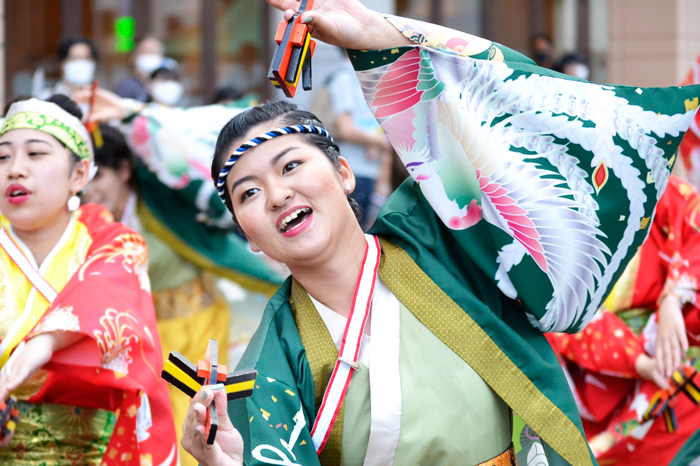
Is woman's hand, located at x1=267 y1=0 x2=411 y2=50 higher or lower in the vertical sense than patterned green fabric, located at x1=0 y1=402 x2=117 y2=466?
higher

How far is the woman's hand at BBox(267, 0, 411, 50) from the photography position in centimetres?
151

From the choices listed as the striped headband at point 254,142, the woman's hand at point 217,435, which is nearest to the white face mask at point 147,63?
the striped headband at point 254,142

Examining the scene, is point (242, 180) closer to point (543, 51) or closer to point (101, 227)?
point (101, 227)

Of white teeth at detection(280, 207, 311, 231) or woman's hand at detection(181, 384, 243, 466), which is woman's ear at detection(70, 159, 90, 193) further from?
woman's hand at detection(181, 384, 243, 466)

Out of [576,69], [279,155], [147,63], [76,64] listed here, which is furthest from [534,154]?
[576,69]

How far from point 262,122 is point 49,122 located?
829mm

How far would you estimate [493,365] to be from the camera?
5.15 feet

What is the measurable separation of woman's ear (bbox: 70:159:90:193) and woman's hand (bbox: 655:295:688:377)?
1829 millimetres

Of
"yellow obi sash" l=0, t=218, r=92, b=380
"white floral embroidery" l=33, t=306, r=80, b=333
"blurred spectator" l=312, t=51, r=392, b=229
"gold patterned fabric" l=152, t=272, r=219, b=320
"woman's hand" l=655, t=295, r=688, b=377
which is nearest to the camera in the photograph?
"white floral embroidery" l=33, t=306, r=80, b=333

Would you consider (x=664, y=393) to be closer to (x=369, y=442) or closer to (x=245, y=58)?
(x=369, y=442)

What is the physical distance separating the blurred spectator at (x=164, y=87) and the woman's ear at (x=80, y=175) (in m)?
2.45

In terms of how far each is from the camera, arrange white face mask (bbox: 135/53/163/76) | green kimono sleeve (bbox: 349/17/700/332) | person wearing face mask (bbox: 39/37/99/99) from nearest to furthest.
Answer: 1. green kimono sleeve (bbox: 349/17/700/332)
2. person wearing face mask (bbox: 39/37/99/99)
3. white face mask (bbox: 135/53/163/76)

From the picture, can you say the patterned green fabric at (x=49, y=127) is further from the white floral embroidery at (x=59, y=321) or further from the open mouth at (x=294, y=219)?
the open mouth at (x=294, y=219)

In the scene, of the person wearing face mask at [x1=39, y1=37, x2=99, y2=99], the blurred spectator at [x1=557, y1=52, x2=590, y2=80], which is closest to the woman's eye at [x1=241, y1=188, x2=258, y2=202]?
the person wearing face mask at [x1=39, y1=37, x2=99, y2=99]
